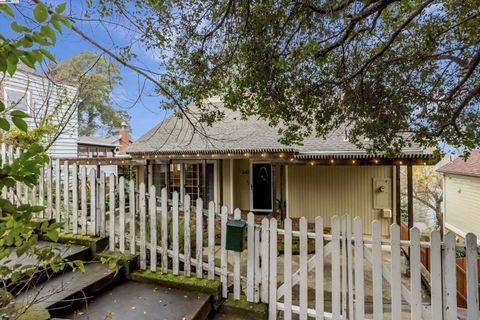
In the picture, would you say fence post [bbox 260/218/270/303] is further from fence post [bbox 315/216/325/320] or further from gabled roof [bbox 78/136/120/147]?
gabled roof [bbox 78/136/120/147]

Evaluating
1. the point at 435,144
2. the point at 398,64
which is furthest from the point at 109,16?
the point at 435,144

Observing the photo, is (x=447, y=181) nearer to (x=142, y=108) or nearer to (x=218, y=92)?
(x=218, y=92)

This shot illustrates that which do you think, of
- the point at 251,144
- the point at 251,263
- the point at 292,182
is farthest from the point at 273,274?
the point at 292,182

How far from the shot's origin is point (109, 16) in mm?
3256

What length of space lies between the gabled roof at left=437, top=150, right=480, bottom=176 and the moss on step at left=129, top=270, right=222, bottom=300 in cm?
1338

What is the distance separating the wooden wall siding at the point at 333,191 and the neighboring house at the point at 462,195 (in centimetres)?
626

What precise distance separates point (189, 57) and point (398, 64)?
3.22m

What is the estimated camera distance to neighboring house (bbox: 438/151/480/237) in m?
12.3

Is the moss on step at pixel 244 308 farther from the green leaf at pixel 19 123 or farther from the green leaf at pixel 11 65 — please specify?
the green leaf at pixel 11 65

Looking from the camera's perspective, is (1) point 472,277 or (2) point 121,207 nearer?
(1) point 472,277

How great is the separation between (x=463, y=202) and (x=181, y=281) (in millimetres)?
15391

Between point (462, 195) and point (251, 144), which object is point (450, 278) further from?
point (462, 195)

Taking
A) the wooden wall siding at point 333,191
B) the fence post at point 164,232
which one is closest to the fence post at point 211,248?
the fence post at point 164,232

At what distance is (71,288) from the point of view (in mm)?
3051
